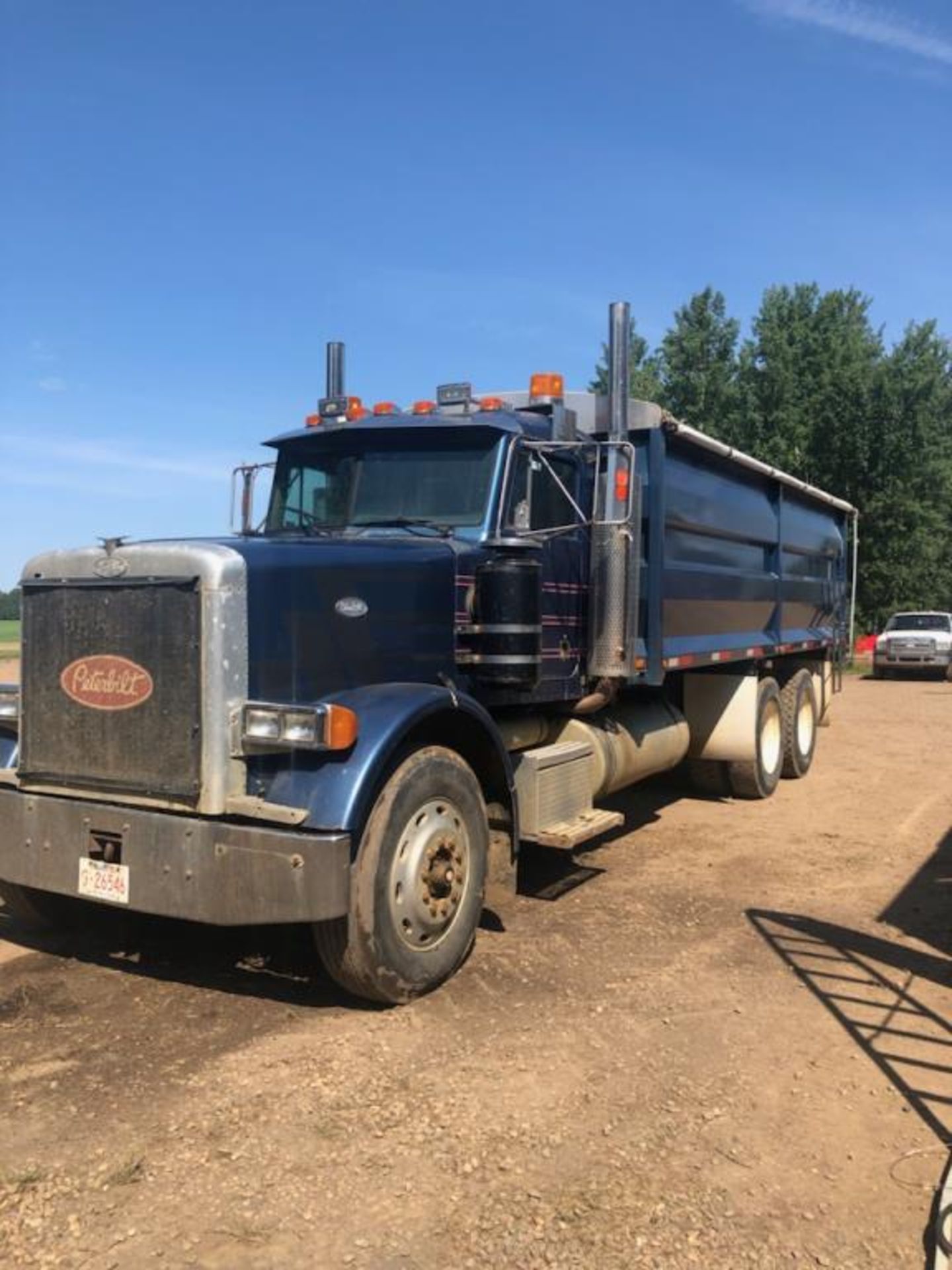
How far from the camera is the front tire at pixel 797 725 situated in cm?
1055

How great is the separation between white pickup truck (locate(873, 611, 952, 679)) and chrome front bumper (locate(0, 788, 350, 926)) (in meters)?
25.3

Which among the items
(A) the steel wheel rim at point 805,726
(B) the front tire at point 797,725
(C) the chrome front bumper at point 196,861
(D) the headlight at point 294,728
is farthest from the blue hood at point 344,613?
(A) the steel wheel rim at point 805,726

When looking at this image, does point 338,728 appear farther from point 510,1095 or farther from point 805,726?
point 805,726

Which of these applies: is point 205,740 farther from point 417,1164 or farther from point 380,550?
point 417,1164

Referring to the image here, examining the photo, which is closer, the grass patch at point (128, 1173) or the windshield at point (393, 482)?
the grass patch at point (128, 1173)

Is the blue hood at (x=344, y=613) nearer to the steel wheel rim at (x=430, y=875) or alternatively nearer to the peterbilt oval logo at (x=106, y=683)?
the peterbilt oval logo at (x=106, y=683)

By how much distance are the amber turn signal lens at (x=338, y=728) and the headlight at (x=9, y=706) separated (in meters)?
1.64

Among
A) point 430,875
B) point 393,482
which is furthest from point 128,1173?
point 393,482

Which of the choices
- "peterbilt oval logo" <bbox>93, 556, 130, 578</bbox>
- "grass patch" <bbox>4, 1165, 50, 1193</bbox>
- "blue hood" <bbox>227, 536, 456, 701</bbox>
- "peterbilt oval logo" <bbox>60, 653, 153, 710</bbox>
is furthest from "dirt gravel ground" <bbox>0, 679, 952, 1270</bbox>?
"peterbilt oval logo" <bbox>93, 556, 130, 578</bbox>

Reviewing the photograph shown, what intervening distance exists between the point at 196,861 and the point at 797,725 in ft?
26.1

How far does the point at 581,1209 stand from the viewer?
118 inches

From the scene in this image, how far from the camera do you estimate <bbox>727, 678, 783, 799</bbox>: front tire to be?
365 inches

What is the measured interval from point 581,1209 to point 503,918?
2.76 m

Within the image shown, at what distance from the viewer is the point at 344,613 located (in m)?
4.60
